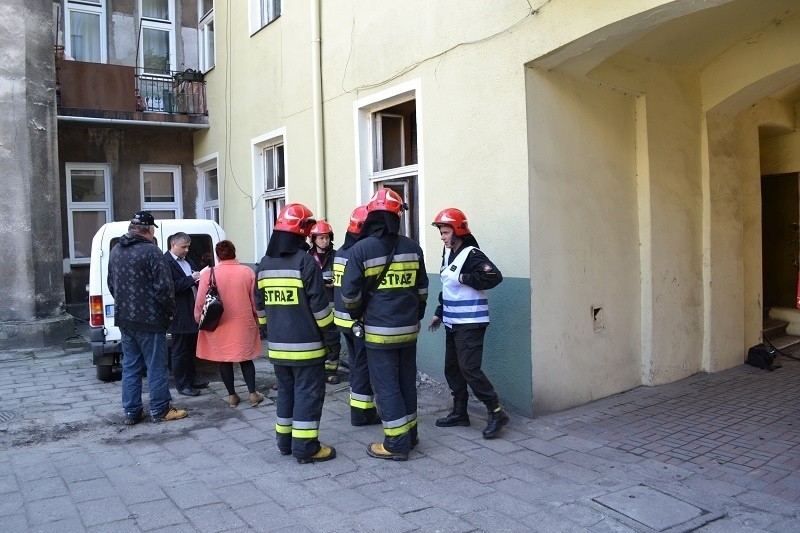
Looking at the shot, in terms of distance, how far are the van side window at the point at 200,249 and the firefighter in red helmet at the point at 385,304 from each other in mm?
3962

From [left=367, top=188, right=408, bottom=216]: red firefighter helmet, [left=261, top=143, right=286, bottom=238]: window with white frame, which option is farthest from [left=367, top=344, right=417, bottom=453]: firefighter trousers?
[left=261, top=143, right=286, bottom=238]: window with white frame

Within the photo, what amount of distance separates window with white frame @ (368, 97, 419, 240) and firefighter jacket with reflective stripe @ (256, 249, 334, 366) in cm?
305

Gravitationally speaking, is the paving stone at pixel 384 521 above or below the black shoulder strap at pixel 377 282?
below

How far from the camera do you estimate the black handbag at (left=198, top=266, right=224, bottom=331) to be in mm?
6211

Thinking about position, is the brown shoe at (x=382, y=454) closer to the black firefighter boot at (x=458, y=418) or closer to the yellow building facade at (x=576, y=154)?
the black firefighter boot at (x=458, y=418)

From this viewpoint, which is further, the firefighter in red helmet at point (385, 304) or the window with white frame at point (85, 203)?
the window with white frame at point (85, 203)

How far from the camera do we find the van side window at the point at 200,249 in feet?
27.2

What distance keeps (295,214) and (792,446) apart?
4234mm

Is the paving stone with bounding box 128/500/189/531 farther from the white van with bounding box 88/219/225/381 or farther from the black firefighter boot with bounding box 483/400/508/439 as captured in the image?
the white van with bounding box 88/219/225/381

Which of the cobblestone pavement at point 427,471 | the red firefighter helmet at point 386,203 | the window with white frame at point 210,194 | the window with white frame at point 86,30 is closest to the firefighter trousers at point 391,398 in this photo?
the cobblestone pavement at point 427,471

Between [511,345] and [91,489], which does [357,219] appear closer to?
[511,345]

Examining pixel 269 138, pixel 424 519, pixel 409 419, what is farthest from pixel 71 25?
pixel 424 519

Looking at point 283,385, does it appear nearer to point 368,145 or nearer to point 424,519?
point 424,519

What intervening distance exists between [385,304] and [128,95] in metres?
9.47
